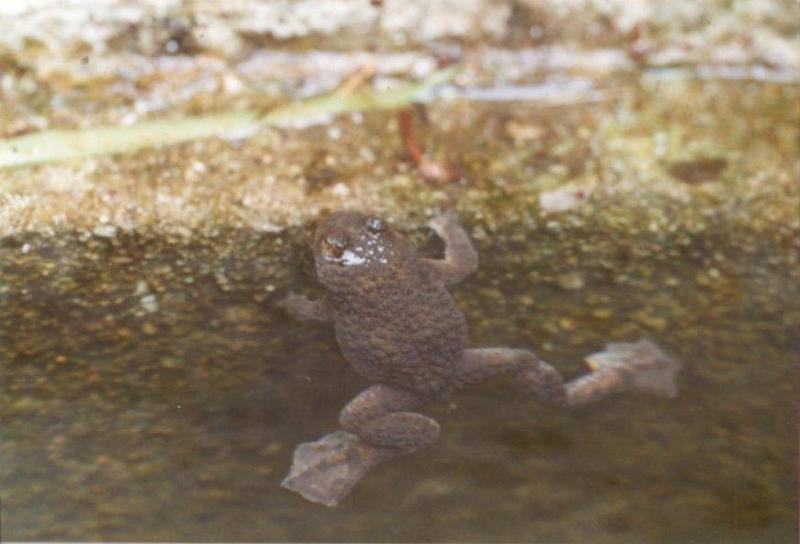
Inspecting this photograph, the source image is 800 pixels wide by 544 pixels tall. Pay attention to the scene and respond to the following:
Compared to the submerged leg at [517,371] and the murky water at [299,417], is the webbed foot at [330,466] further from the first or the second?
the submerged leg at [517,371]

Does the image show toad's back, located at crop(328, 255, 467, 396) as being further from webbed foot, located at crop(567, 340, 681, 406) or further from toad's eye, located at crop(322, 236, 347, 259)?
webbed foot, located at crop(567, 340, 681, 406)

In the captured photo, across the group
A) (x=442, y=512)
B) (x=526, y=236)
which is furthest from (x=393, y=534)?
(x=526, y=236)

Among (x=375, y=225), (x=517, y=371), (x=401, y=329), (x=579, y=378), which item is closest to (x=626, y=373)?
(x=579, y=378)

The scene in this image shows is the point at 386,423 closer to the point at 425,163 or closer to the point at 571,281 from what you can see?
the point at 571,281

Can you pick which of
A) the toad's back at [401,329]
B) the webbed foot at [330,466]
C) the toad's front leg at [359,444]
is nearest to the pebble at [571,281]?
the toad's back at [401,329]

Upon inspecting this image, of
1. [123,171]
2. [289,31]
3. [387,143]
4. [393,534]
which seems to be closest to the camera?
[393,534]

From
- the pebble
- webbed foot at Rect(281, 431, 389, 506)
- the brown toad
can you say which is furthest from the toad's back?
the pebble

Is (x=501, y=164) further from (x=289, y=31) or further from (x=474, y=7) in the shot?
(x=289, y=31)
